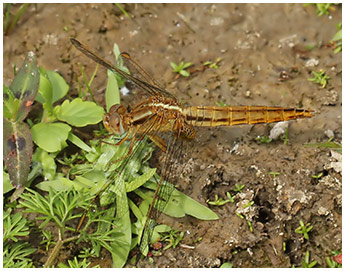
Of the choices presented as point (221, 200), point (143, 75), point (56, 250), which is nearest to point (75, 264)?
point (56, 250)

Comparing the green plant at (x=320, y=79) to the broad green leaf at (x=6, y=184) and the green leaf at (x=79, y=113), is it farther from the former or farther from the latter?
the broad green leaf at (x=6, y=184)

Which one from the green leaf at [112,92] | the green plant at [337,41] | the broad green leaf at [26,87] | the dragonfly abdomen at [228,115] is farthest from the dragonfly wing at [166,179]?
the green plant at [337,41]

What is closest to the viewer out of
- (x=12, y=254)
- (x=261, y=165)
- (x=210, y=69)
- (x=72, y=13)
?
(x=12, y=254)

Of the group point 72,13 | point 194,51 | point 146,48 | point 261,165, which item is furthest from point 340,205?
point 72,13

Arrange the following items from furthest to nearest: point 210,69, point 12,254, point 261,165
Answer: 1. point 210,69
2. point 261,165
3. point 12,254

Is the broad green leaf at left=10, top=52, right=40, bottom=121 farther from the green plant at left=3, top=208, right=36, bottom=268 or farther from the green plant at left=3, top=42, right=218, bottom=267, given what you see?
the green plant at left=3, top=208, right=36, bottom=268

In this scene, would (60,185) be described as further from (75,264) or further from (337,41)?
(337,41)

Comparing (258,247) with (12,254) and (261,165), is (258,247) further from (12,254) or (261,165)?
(12,254)
